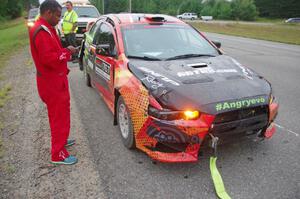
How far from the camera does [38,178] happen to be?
3.74 metres

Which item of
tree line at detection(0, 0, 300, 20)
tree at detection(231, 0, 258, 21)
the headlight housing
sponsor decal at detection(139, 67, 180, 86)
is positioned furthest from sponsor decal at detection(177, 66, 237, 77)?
tree at detection(231, 0, 258, 21)

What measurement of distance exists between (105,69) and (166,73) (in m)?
1.60

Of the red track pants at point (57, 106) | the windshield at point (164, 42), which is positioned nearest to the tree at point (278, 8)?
the windshield at point (164, 42)

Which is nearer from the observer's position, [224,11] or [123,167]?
[123,167]

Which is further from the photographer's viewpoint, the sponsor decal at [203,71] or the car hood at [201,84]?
the sponsor decal at [203,71]

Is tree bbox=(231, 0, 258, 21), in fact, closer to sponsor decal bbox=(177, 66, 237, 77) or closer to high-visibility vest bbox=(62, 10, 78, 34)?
high-visibility vest bbox=(62, 10, 78, 34)

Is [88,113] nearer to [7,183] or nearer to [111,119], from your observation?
[111,119]

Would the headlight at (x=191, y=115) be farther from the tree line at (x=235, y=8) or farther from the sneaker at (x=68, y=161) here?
the tree line at (x=235, y=8)

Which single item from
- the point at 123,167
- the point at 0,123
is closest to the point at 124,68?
the point at 123,167

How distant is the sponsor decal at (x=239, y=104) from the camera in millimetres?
3518

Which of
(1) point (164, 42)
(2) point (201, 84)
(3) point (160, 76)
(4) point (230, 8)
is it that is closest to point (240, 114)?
(2) point (201, 84)

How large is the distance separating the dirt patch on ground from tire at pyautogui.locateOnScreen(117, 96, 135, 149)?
526 mm

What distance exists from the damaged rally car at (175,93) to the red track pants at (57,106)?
0.77 meters

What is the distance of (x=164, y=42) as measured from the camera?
514cm
